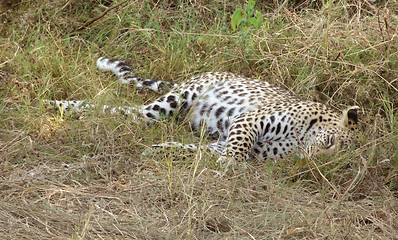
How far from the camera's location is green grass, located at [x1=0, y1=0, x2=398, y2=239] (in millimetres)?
3604

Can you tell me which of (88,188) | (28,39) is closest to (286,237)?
(88,188)

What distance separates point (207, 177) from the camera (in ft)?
13.2

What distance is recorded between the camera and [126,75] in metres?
5.95

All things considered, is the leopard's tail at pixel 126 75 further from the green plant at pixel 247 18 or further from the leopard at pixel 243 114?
the green plant at pixel 247 18

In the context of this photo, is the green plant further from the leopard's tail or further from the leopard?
the leopard's tail

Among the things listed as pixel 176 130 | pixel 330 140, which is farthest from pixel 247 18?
pixel 330 140

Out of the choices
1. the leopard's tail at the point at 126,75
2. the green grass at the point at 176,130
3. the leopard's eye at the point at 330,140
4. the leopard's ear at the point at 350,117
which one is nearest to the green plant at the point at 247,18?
the green grass at the point at 176,130

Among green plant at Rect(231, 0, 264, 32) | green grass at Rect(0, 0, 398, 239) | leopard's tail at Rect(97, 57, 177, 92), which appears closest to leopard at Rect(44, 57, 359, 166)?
leopard's tail at Rect(97, 57, 177, 92)

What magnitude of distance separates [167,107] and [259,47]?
1131 mm

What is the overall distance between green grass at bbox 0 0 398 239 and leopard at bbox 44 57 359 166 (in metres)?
0.13

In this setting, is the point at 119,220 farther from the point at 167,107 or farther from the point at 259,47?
the point at 259,47

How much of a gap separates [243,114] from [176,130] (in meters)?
0.59

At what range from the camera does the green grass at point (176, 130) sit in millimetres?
3604

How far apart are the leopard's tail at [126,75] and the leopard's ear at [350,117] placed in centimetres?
170
